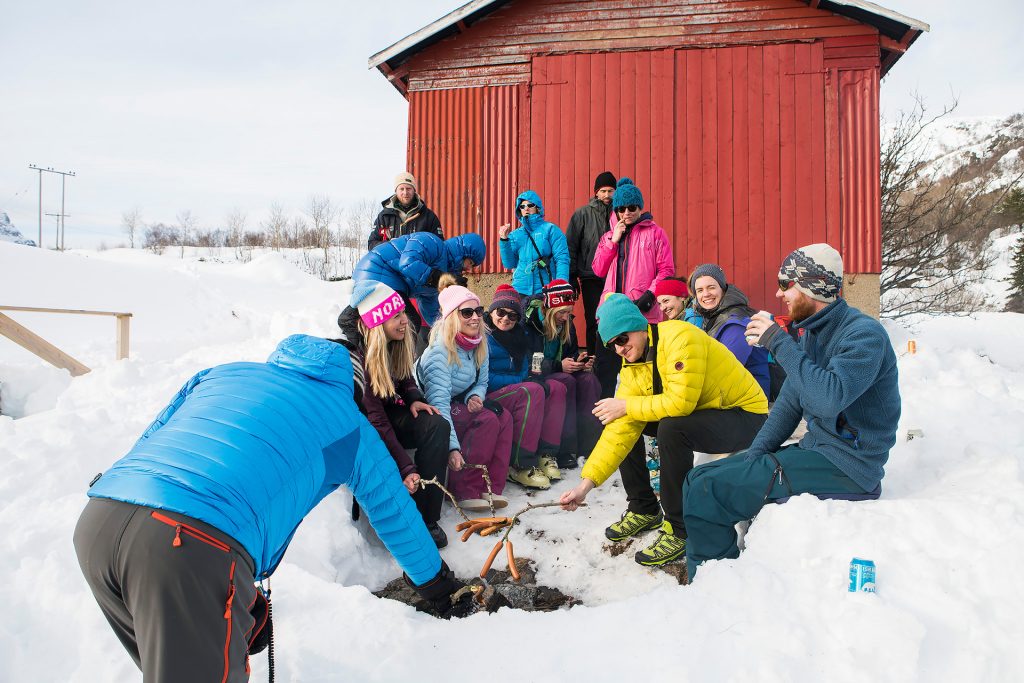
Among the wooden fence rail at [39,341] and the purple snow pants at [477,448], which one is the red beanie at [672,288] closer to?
the purple snow pants at [477,448]

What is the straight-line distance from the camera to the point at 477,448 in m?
4.02

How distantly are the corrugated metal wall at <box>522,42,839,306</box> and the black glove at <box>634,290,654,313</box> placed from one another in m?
3.05

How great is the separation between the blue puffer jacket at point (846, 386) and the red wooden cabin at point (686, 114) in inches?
194

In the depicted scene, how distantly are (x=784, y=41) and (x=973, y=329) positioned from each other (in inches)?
790

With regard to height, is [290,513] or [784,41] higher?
[784,41]

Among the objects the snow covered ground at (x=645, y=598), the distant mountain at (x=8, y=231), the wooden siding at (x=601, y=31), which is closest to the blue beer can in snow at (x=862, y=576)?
the snow covered ground at (x=645, y=598)

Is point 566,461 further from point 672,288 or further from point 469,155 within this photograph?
point 469,155

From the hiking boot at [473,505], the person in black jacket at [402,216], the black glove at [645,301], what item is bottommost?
the hiking boot at [473,505]

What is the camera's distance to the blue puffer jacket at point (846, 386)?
2336 millimetres

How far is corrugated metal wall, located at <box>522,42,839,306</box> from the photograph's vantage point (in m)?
7.16

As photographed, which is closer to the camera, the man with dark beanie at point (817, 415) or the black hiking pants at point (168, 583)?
the black hiking pants at point (168, 583)

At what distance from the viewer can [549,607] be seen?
291cm

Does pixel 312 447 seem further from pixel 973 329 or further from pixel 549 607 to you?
pixel 973 329

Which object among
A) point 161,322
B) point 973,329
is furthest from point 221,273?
point 973,329
